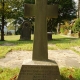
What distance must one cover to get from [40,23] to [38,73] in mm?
1137

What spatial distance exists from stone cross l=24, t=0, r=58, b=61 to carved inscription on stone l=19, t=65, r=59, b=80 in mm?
305

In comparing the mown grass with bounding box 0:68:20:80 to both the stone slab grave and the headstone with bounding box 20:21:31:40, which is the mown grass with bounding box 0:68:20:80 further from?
the headstone with bounding box 20:21:31:40

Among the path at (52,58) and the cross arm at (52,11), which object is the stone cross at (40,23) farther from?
the path at (52,58)

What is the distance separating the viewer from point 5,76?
17.8ft

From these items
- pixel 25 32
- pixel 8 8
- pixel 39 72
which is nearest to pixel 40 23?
pixel 39 72

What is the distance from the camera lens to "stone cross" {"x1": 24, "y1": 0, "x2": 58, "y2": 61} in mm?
4828

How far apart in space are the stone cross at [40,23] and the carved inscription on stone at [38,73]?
305mm

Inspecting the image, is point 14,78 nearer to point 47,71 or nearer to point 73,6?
point 47,71

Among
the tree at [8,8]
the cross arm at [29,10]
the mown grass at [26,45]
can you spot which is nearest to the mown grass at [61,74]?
the cross arm at [29,10]

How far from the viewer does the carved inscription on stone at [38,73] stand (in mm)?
4625

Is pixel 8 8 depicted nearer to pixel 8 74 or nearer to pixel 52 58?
pixel 52 58

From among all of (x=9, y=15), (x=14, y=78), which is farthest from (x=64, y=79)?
(x=9, y=15)

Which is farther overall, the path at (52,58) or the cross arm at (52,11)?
the path at (52,58)

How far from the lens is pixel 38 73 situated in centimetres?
465
